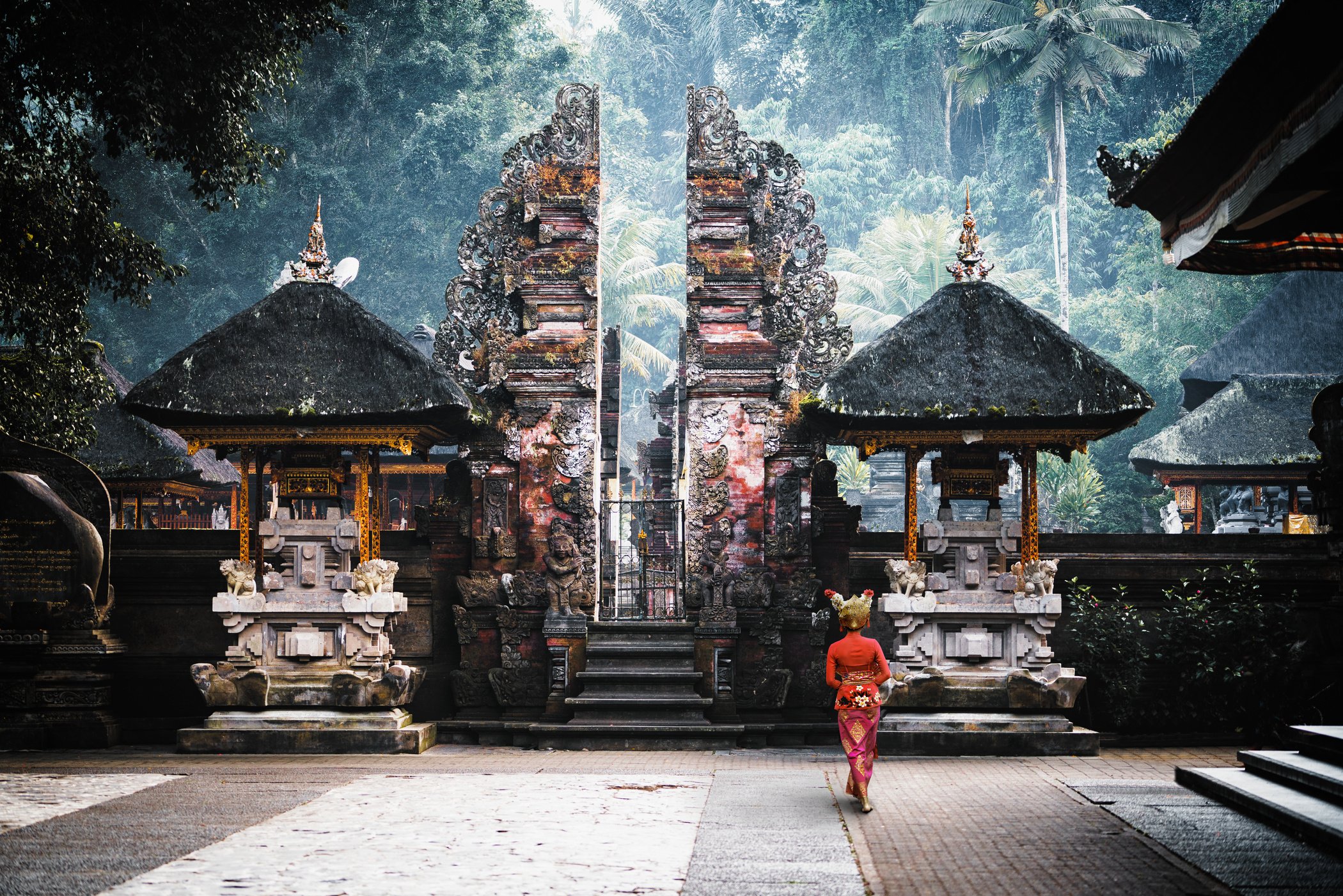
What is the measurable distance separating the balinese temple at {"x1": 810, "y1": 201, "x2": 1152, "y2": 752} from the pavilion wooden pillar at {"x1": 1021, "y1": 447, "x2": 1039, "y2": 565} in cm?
2

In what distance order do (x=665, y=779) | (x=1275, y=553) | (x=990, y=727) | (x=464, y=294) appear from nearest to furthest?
(x=665, y=779)
(x=990, y=727)
(x=1275, y=553)
(x=464, y=294)

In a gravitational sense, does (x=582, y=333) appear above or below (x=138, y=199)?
below

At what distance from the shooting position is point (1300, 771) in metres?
7.95

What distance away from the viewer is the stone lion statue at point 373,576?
39.6 ft

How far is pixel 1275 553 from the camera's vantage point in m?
13.0

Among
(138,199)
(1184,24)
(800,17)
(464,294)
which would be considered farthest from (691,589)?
(800,17)

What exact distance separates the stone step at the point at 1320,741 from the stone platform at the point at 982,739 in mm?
2537

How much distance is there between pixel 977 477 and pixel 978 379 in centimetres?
96

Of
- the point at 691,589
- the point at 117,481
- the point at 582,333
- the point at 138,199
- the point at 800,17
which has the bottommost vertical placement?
the point at 691,589

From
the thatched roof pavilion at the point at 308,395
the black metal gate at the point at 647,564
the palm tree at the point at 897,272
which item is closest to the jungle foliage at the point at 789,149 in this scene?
the palm tree at the point at 897,272

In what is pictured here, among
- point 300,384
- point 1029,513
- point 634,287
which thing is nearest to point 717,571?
point 1029,513

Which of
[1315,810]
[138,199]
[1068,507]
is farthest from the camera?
[138,199]

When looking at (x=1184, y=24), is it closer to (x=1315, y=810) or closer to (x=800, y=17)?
(x=800, y=17)

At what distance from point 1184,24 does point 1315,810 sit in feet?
132
